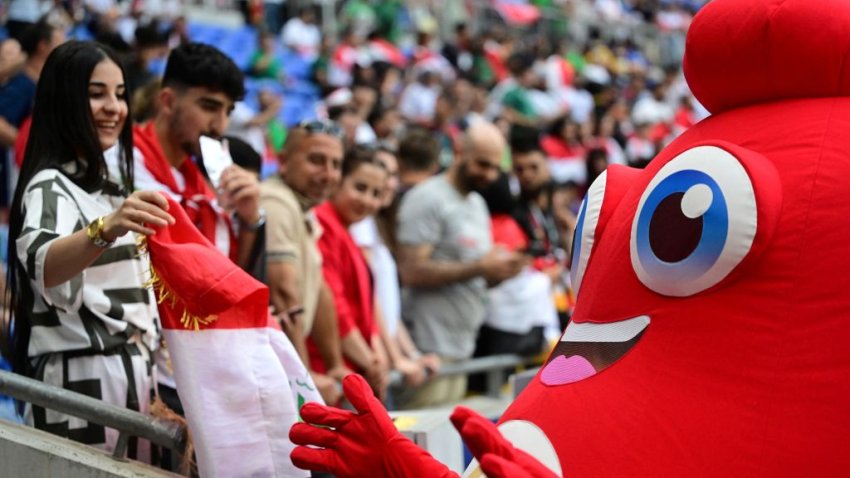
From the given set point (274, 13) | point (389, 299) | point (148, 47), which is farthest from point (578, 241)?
point (274, 13)

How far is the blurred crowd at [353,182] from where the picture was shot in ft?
12.9

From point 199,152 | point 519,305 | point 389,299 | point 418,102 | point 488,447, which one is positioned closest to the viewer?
point 488,447

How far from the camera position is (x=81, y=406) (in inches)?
118

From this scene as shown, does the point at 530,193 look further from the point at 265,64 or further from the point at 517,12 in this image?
the point at 517,12

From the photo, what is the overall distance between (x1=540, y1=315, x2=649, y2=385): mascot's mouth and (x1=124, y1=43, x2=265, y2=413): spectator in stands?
4.63 feet

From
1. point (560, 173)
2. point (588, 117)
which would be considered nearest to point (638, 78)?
point (588, 117)

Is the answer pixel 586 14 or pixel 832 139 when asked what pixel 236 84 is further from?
pixel 586 14

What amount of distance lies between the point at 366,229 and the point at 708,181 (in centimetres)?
357

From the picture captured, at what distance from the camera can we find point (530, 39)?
1856 cm

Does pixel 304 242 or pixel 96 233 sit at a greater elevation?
pixel 96 233

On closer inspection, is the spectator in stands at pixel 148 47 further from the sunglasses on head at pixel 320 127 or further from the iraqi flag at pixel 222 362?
the iraqi flag at pixel 222 362

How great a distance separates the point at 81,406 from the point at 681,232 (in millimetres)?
1540

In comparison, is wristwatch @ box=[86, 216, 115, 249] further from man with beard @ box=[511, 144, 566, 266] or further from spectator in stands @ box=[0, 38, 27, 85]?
man with beard @ box=[511, 144, 566, 266]

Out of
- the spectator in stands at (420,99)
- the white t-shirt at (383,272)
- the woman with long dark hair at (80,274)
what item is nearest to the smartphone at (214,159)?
the woman with long dark hair at (80,274)
